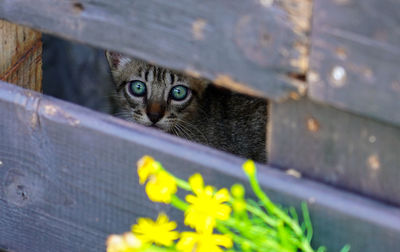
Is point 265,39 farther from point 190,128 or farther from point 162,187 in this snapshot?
point 190,128

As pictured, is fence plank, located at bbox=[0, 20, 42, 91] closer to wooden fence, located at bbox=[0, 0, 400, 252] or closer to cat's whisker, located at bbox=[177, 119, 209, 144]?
wooden fence, located at bbox=[0, 0, 400, 252]

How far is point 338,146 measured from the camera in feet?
5.13

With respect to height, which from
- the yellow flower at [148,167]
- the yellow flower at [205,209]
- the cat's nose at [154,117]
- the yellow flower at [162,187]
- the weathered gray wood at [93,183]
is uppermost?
the yellow flower at [148,167]

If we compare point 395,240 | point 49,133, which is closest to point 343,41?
point 395,240

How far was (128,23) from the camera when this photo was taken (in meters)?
1.65

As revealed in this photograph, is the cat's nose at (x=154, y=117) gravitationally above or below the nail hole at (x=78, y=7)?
below

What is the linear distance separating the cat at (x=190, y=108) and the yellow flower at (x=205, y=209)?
6.05ft

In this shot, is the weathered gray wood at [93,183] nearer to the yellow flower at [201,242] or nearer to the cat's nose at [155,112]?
the yellow flower at [201,242]

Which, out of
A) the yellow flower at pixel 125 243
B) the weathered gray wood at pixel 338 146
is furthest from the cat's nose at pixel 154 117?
the yellow flower at pixel 125 243

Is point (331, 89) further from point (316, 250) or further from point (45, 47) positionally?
point (45, 47)

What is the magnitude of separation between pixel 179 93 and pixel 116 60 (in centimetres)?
47

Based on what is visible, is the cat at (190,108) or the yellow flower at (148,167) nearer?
the yellow flower at (148,167)

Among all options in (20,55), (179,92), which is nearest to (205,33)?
(20,55)

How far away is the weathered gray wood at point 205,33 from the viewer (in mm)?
1455
